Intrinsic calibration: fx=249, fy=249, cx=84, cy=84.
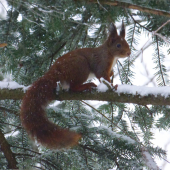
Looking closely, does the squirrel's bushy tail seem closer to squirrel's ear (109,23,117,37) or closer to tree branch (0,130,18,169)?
tree branch (0,130,18,169)

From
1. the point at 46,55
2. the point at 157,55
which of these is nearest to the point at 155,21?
the point at 157,55

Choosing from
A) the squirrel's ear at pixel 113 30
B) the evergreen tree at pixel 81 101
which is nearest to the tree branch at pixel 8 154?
the evergreen tree at pixel 81 101

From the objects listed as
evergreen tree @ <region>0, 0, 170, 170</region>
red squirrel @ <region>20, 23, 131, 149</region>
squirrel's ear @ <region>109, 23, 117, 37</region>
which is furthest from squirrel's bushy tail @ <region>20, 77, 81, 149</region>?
squirrel's ear @ <region>109, 23, 117, 37</region>

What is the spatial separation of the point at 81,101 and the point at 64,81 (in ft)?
0.82

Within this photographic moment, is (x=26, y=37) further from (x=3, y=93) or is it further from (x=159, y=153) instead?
(x=159, y=153)

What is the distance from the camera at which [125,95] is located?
5.09 feet

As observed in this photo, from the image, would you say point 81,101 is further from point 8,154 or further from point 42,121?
point 8,154

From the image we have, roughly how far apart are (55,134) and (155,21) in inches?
48.8

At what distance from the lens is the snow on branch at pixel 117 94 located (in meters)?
1.49

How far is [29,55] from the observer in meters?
2.11

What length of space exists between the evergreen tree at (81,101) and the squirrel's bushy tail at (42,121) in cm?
12

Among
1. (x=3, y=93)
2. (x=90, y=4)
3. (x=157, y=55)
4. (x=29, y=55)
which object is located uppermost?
(x=90, y=4)

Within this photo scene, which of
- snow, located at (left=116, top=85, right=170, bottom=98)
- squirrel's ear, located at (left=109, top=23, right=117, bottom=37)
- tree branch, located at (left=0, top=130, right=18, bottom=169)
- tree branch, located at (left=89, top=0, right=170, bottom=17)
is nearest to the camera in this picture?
snow, located at (left=116, top=85, right=170, bottom=98)

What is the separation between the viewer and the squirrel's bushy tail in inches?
58.4
